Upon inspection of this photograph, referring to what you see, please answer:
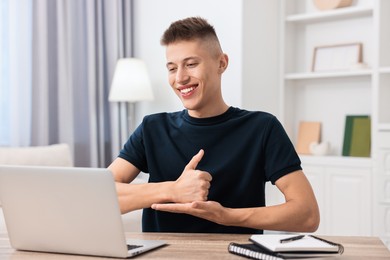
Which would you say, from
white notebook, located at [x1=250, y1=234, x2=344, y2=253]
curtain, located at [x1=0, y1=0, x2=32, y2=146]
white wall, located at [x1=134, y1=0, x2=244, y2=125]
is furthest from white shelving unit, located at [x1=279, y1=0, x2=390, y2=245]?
white notebook, located at [x1=250, y1=234, x2=344, y2=253]

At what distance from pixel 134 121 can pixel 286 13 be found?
4.74ft

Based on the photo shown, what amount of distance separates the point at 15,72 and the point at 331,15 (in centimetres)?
212

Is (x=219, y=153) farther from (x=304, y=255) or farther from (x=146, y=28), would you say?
(x=146, y=28)

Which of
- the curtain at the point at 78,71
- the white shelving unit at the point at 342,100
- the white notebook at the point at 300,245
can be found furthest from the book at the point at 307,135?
the white notebook at the point at 300,245

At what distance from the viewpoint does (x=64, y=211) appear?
51.8 inches

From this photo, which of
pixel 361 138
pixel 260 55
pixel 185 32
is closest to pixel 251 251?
pixel 185 32

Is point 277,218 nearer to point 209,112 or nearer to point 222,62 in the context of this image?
point 209,112

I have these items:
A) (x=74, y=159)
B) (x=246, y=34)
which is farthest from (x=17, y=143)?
(x=246, y=34)

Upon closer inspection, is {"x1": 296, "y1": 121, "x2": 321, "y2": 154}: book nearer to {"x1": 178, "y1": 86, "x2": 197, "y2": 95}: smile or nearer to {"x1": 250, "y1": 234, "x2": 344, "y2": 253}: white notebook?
{"x1": 178, "y1": 86, "x2": 197, "y2": 95}: smile

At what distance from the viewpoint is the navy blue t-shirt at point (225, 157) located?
5.80 feet

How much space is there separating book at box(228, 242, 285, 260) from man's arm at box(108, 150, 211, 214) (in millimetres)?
250

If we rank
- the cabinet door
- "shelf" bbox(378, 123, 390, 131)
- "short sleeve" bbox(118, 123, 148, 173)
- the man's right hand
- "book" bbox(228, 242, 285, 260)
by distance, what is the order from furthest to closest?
the cabinet door → "shelf" bbox(378, 123, 390, 131) → "short sleeve" bbox(118, 123, 148, 173) → the man's right hand → "book" bbox(228, 242, 285, 260)

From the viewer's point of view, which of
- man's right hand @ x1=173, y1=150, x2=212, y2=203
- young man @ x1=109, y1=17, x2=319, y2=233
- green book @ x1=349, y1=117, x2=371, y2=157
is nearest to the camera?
man's right hand @ x1=173, y1=150, x2=212, y2=203

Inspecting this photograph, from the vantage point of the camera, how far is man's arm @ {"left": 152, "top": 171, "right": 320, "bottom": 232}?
1.50 m
